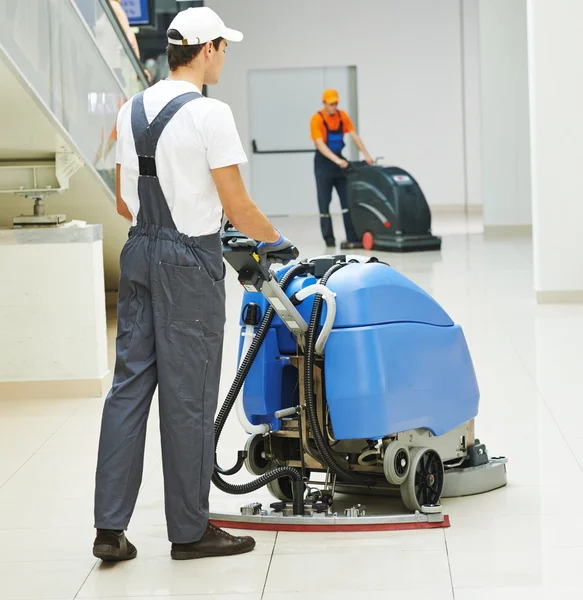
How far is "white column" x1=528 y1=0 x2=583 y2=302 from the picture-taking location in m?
7.14

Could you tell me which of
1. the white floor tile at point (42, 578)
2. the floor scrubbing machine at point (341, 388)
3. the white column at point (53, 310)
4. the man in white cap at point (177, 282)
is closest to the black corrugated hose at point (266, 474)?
the floor scrubbing machine at point (341, 388)

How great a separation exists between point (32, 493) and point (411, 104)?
1457cm

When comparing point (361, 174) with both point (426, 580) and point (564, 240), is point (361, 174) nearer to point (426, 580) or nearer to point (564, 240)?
point (564, 240)

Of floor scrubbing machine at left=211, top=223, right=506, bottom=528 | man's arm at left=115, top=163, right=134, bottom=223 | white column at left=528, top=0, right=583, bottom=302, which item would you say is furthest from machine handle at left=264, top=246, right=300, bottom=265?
white column at left=528, top=0, right=583, bottom=302

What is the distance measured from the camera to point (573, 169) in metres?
7.25

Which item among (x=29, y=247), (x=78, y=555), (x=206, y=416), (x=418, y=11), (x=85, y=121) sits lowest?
(x=78, y=555)

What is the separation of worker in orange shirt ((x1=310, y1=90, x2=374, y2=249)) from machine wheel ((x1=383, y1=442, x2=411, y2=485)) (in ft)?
26.6

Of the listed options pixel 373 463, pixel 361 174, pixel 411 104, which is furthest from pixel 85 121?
pixel 411 104

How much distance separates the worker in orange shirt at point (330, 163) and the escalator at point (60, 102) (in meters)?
4.56

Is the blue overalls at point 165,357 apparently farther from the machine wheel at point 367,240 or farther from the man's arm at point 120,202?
the machine wheel at point 367,240

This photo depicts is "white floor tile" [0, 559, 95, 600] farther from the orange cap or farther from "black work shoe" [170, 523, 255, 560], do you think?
the orange cap

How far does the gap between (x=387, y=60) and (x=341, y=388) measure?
1489 centimetres

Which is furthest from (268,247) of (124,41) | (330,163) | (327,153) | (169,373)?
(330,163)

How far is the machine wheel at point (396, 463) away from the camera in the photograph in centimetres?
312
